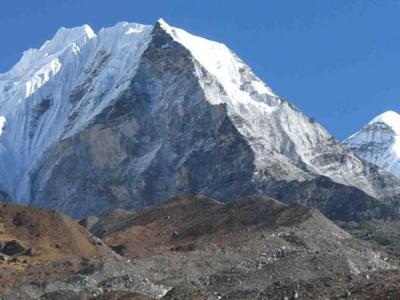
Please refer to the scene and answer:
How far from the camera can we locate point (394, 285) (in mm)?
60500

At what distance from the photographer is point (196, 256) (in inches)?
3994

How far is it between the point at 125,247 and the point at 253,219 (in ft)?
41.6

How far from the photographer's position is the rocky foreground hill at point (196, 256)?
2938 inches

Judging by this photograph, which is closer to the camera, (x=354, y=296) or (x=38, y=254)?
(x=354, y=296)

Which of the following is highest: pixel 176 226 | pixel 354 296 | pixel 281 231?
pixel 176 226

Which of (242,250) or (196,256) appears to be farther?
(196,256)

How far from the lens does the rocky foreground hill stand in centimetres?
7462

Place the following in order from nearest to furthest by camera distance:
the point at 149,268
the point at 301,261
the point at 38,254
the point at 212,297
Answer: the point at 212,297
the point at 301,261
the point at 149,268
the point at 38,254

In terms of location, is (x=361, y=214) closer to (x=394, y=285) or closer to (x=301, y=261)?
(x=301, y=261)

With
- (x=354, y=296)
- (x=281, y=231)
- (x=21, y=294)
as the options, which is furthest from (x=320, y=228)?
(x=354, y=296)

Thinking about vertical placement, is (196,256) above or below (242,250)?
above

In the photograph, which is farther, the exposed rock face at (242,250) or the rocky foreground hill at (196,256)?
the exposed rock face at (242,250)

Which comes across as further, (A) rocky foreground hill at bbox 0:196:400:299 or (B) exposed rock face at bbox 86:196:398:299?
(B) exposed rock face at bbox 86:196:398:299

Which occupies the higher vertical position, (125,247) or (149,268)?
(125,247)
